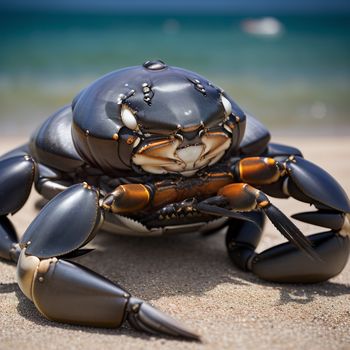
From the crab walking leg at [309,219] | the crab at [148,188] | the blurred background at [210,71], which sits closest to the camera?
the crab at [148,188]

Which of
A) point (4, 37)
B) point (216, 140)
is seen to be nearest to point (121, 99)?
point (216, 140)

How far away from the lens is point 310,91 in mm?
11336

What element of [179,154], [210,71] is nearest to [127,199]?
[179,154]

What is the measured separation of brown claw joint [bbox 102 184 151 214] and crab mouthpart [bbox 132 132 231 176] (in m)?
0.11

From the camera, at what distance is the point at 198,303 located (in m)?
2.92

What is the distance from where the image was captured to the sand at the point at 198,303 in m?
2.51

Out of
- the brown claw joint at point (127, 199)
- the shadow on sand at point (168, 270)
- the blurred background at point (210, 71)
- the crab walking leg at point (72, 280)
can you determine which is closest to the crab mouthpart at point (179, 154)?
the brown claw joint at point (127, 199)

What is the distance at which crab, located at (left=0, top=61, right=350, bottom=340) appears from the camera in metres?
2.60

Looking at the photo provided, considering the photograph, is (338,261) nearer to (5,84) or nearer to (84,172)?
(84,172)

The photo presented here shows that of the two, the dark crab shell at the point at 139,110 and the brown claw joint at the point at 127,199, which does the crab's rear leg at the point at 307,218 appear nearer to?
the dark crab shell at the point at 139,110

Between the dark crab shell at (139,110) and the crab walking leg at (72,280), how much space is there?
0.26 meters

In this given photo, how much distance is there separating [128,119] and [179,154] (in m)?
0.26

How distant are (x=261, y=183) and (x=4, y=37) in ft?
73.5

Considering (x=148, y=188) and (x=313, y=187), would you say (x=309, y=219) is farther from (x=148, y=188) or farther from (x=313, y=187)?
(x=148, y=188)
